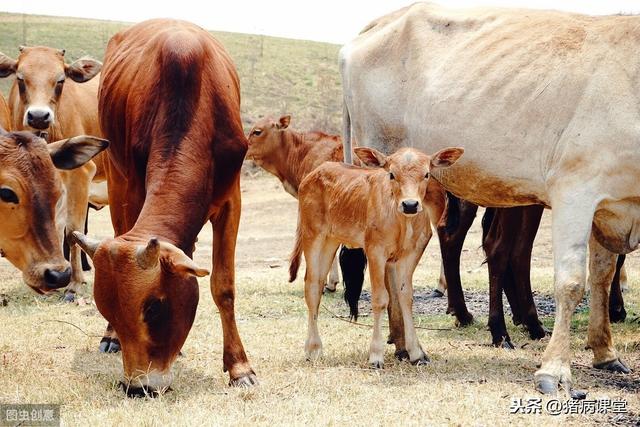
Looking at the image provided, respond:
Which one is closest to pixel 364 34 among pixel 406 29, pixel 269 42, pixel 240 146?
pixel 406 29

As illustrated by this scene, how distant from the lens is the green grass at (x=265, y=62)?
43.6 meters

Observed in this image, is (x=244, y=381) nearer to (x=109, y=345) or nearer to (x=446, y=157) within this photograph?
(x=109, y=345)

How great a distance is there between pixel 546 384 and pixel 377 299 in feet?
4.85

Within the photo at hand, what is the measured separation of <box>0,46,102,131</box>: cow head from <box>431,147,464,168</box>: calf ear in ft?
15.8

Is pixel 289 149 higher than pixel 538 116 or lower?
lower

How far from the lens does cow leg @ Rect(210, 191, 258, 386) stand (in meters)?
6.46

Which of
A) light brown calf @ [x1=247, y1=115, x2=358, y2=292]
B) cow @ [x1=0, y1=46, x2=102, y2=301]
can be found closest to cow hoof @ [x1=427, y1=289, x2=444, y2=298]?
light brown calf @ [x1=247, y1=115, x2=358, y2=292]

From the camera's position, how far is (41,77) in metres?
10.4

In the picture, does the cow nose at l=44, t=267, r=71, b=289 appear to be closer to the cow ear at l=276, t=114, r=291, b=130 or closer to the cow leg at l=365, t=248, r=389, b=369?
the cow leg at l=365, t=248, r=389, b=369

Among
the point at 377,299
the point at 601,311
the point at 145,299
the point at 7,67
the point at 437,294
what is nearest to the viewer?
the point at 145,299

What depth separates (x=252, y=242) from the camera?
18766 millimetres

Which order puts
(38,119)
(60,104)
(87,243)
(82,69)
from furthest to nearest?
(60,104)
(82,69)
(38,119)
(87,243)

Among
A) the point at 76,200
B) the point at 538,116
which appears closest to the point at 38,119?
the point at 76,200

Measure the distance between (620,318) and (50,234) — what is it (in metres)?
5.93
